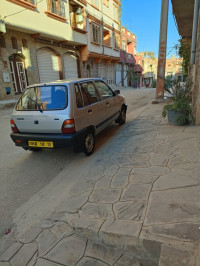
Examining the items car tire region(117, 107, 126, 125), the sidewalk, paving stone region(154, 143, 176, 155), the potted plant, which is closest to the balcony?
car tire region(117, 107, 126, 125)

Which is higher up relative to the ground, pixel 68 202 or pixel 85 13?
pixel 85 13

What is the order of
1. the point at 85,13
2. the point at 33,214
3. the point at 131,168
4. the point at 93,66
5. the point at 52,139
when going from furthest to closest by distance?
the point at 93,66 < the point at 85,13 < the point at 52,139 < the point at 131,168 < the point at 33,214

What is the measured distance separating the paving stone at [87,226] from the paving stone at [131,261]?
0.34m

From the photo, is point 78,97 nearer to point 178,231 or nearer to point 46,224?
point 46,224

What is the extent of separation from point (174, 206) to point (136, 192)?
1.78 feet

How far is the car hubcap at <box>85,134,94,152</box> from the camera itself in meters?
4.29

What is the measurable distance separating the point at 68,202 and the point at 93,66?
68.9 feet

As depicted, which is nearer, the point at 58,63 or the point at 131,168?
the point at 131,168

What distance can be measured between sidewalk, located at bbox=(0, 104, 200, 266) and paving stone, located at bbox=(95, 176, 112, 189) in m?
0.02

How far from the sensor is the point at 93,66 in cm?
2178

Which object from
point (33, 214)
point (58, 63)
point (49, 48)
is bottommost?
point (33, 214)

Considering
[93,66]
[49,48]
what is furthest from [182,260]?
[93,66]

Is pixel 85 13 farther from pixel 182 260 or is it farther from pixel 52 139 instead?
pixel 182 260

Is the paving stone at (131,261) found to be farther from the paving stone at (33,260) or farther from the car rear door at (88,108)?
the car rear door at (88,108)
